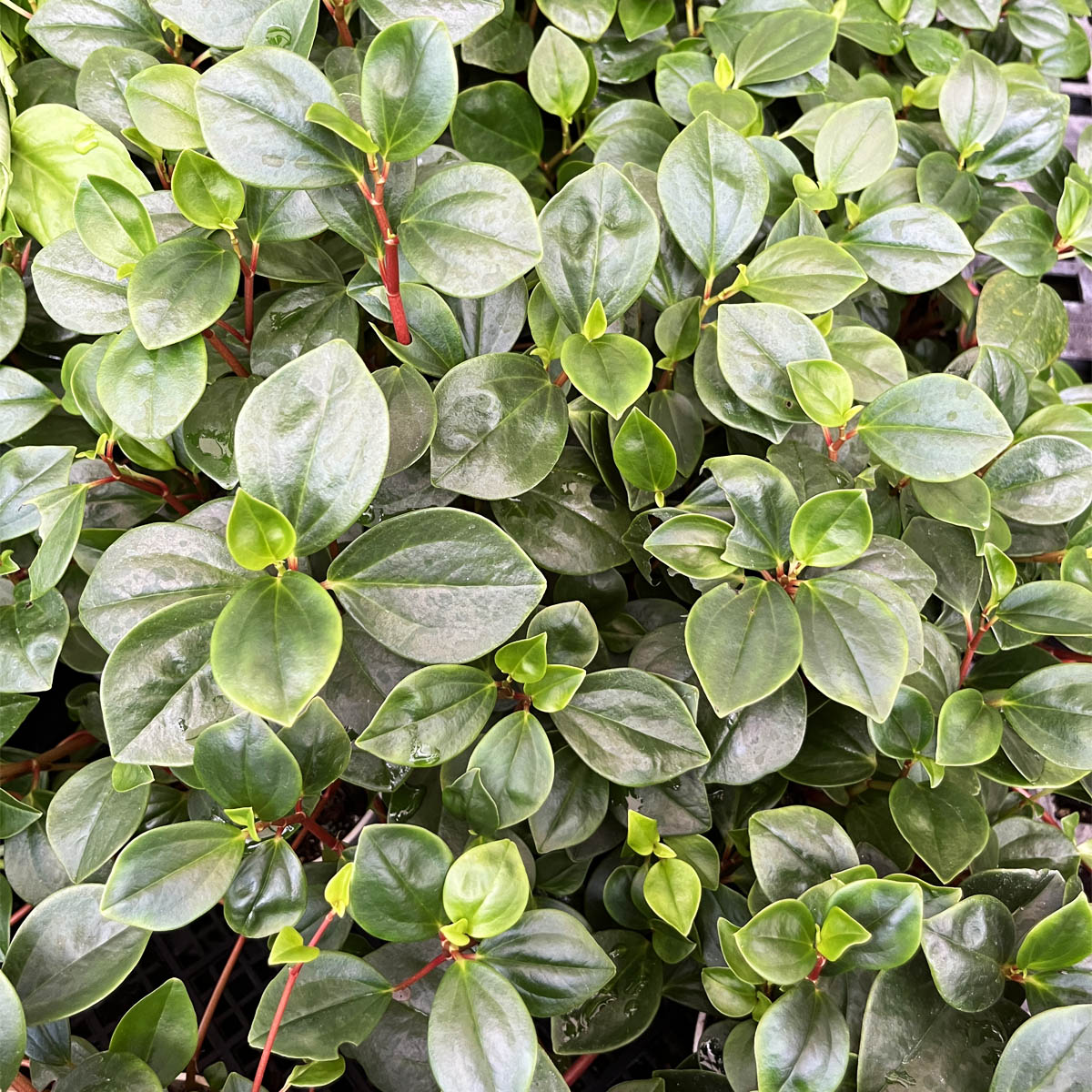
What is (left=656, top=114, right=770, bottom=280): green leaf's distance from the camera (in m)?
0.69

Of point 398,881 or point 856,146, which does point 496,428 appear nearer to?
point 398,881

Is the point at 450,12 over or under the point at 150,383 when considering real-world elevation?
over

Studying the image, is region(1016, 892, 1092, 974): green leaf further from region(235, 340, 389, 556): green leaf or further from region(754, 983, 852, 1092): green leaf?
region(235, 340, 389, 556): green leaf

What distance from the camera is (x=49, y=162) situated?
0.75m

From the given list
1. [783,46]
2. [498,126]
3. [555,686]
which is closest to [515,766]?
[555,686]

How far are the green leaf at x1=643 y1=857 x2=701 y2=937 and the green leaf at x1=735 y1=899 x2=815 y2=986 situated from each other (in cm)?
5

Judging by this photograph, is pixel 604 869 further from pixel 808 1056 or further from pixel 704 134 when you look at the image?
pixel 704 134

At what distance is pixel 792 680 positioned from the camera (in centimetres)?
63

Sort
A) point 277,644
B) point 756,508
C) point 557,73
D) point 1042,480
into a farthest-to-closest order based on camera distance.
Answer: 1. point 557,73
2. point 1042,480
3. point 756,508
4. point 277,644

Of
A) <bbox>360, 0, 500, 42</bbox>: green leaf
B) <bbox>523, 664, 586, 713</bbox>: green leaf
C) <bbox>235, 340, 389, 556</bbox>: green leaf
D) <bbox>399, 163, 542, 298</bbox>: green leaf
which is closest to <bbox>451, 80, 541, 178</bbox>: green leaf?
<bbox>360, 0, 500, 42</bbox>: green leaf

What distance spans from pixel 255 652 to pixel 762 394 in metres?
0.39

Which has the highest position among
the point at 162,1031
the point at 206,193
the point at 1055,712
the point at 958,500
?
the point at 206,193

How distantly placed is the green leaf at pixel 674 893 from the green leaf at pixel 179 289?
45 centimetres

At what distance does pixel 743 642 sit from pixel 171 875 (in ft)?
1.25
